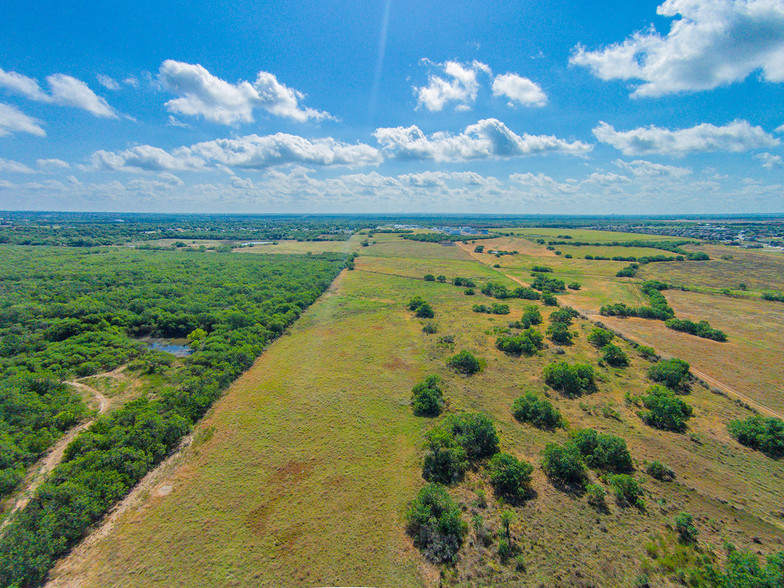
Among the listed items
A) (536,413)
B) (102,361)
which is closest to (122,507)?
(102,361)

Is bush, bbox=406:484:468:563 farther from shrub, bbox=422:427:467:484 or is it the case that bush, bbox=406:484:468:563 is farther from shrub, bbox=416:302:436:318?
shrub, bbox=416:302:436:318

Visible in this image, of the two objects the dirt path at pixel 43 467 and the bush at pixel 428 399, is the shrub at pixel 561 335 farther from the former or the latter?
the dirt path at pixel 43 467

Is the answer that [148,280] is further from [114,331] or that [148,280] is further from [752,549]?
[752,549]

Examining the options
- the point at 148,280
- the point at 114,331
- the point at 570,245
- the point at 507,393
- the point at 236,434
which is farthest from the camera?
the point at 570,245

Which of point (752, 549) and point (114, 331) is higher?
point (114, 331)

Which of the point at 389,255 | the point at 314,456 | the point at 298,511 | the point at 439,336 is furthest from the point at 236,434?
the point at 389,255

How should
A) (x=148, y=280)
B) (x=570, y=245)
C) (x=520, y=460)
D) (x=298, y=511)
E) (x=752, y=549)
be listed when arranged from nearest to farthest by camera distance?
(x=752, y=549), (x=298, y=511), (x=520, y=460), (x=148, y=280), (x=570, y=245)

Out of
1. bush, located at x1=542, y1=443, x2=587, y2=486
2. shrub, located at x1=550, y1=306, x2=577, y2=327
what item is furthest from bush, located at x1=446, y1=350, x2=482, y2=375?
shrub, located at x1=550, y1=306, x2=577, y2=327
